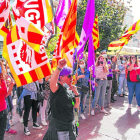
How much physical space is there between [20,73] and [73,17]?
5.31ft

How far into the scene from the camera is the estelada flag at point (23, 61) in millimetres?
2590

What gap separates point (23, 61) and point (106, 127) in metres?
3.25

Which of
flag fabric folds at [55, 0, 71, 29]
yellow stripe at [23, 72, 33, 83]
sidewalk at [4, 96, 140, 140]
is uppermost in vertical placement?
flag fabric folds at [55, 0, 71, 29]

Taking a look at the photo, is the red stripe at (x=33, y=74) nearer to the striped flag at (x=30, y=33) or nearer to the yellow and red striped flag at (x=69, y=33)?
the striped flag at (x=30, y=33)

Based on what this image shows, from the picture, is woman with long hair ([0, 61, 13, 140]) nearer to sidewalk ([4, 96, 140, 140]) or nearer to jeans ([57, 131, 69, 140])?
jeans ([57, 131, 69, 140])

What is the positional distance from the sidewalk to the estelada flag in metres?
2.11

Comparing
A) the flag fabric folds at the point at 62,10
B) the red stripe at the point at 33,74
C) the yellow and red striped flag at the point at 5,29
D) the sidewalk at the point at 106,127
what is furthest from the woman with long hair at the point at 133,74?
the yellow and red striped flag at the point at 5,29

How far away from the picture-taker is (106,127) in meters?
4.68

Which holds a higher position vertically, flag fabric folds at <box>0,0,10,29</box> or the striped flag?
flag fabric folds at <box>0,0,10,29</box>

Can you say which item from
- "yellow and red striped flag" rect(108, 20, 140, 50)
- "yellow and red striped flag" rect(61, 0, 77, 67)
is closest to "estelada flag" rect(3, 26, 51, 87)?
"yellow and red striped flag" rect(61, 0, 77, 67)

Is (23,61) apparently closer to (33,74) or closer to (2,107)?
(33,74)

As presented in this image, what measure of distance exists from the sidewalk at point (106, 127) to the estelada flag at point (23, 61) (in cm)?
211

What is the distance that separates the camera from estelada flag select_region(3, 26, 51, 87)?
8.50ft

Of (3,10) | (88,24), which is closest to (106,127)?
(88,24)
